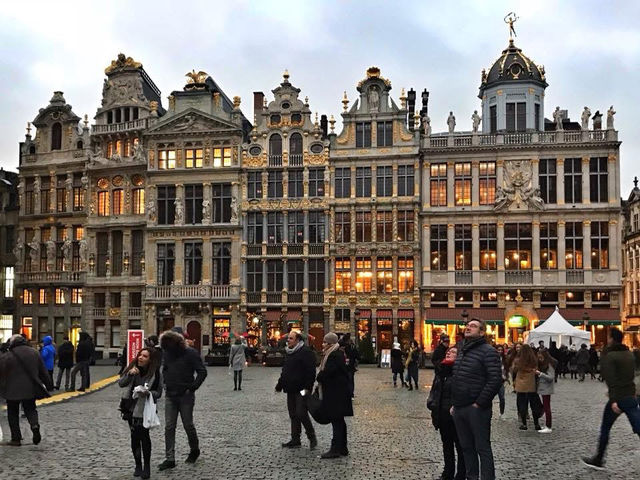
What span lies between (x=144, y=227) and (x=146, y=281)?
139 inches

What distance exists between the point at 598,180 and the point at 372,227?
531 inches

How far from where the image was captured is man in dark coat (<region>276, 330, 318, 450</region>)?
1295 cm

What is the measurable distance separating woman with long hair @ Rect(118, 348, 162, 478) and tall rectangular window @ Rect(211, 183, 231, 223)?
40414 millimetres

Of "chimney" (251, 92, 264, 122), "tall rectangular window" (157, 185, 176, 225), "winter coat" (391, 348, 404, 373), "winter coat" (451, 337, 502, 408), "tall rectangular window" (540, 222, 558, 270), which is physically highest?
"chimney" (251, 92, 264, 122)

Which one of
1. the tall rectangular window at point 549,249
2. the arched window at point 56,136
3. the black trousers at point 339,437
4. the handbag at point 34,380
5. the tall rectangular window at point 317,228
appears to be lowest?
the black trousers at point 339,437

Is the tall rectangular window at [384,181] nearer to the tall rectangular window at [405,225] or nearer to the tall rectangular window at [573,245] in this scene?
the tall rectangular window at [405,225]

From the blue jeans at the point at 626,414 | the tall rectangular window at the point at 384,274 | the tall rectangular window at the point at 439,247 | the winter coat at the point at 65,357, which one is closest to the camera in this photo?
the blue jeans at the point at 626,414

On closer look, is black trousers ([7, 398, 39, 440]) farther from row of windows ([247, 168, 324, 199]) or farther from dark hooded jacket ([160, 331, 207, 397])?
row of windows ([247, 168, 324, 199])

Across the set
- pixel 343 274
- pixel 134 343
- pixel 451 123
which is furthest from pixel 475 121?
pixel 134 343

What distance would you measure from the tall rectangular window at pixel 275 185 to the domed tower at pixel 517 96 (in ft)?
43.4

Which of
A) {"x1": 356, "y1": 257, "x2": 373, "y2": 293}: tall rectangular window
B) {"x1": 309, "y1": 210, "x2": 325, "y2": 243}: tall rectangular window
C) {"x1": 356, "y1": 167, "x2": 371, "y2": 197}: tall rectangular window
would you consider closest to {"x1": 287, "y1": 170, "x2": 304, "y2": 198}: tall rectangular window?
{"x1": 309, "y1": 210, "x2": 325, "y2": 243}: tall rectangular window

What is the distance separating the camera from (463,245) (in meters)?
48.1

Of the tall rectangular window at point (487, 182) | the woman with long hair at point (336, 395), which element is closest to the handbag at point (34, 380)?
the woman with long hair at point (336, 395)

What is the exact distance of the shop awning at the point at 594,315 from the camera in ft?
150
